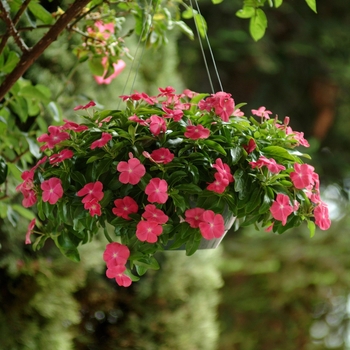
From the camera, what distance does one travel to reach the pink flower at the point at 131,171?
81cm

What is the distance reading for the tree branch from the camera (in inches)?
41.6

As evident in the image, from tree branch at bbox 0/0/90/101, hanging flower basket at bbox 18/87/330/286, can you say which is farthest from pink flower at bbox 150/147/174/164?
tree branch at bbox 0/0/90/101

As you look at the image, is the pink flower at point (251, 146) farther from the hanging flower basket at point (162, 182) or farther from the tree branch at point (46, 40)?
the tree branch at point (46, 40)

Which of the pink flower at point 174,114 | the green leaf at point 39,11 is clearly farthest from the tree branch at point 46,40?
the pink flower at point 174,114

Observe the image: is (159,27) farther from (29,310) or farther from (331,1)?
(331,1)

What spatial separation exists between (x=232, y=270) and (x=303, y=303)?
580mm

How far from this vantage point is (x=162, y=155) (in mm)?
832

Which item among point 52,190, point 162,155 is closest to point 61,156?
point 52,190

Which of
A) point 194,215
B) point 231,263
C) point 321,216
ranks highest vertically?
point 194,215

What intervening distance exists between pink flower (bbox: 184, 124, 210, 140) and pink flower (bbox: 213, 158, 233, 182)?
42 mm

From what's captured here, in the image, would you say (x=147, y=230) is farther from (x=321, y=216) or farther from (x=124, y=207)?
(x=321, y=216)

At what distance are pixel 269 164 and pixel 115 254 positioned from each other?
27 cm

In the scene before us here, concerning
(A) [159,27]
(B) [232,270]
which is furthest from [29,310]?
(B) [232,270]

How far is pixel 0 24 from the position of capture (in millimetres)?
1672
